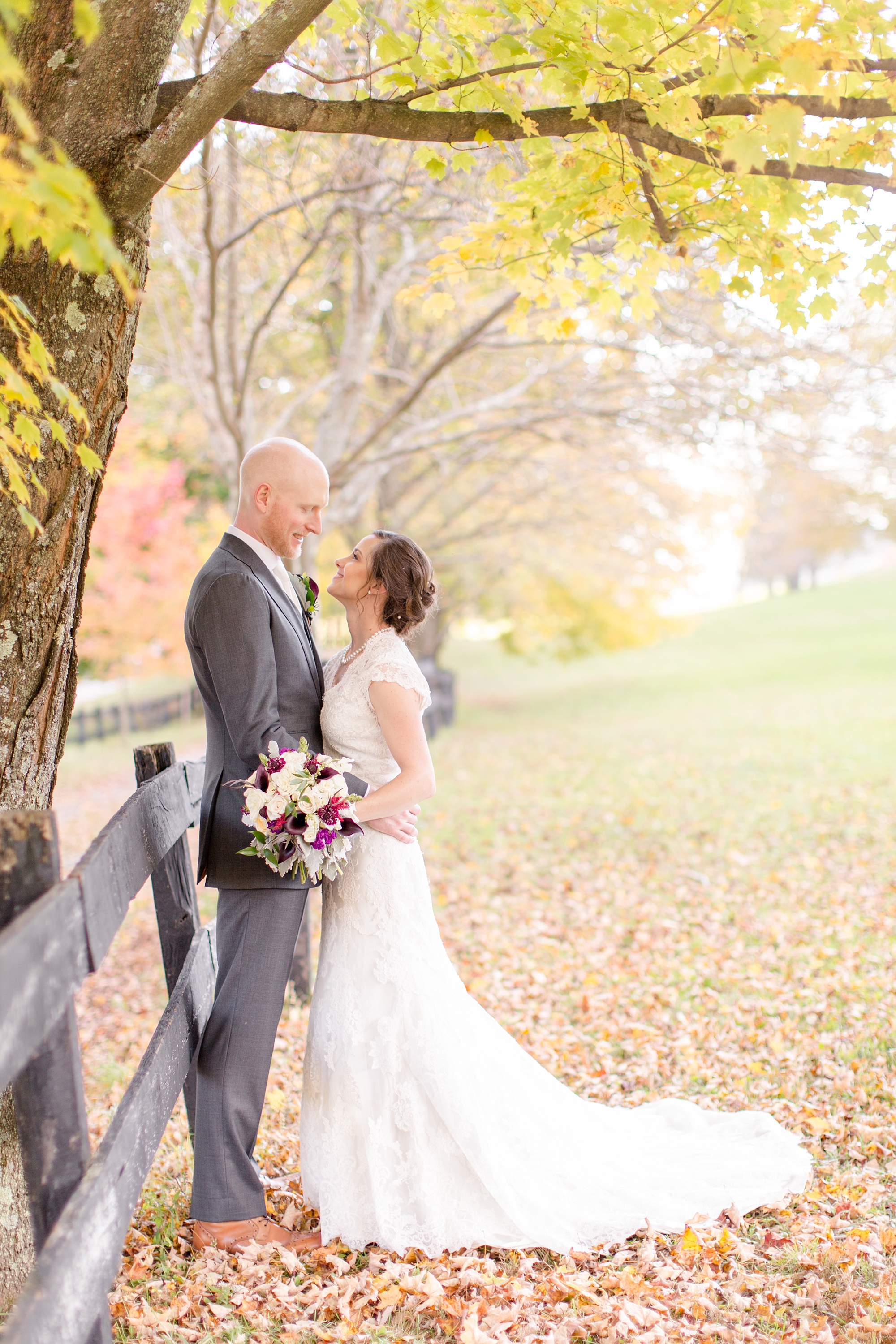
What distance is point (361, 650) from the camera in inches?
150

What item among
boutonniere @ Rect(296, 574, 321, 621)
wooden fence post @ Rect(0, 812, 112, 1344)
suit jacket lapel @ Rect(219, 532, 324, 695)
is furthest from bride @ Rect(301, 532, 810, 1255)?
wooden fence post @ Rect(0, 812, 112, 1344)

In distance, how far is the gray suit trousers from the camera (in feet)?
11.3

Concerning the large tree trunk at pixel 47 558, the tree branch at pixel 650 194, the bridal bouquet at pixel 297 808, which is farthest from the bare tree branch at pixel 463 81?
the bridal bouquet at pixel 297 808

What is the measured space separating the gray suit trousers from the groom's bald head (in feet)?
4.31

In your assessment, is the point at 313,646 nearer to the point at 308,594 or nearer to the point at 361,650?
the point at 361,650

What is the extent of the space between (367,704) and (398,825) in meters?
0.47

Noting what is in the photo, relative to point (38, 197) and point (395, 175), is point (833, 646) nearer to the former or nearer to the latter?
point (395, 175)

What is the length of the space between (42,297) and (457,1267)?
3347 millimetres

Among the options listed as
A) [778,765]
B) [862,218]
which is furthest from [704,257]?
[778,765]

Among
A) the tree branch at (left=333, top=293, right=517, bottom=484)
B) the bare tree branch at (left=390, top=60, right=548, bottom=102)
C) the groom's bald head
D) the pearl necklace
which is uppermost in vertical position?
the tree branch at (left=333, top=293, right=517, bottom=484)

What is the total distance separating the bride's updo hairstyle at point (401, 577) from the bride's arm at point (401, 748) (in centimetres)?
34

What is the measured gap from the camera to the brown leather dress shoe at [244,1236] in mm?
3443

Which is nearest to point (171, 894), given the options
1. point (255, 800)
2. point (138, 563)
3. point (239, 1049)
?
point (239, 1049)

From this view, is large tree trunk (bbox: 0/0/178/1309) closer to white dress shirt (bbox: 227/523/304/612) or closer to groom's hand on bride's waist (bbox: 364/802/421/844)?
white dress shirt (bbox: 227/523/304/612)
